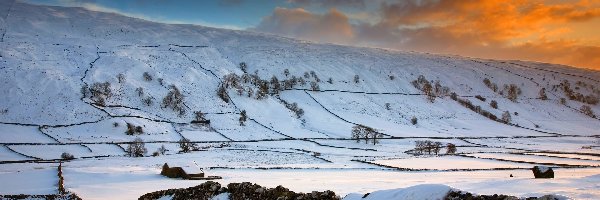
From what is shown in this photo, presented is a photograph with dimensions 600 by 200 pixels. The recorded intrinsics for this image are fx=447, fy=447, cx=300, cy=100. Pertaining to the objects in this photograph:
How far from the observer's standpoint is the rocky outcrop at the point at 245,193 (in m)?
13.0

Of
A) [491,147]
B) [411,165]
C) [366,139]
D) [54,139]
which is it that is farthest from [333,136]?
[54,139]

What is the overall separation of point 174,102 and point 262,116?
19776 mm

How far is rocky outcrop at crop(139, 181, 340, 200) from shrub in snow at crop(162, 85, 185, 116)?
8221 centimetres

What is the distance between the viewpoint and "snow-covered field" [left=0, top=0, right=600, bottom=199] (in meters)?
38.2

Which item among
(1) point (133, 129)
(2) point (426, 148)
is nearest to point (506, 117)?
(2) point (426, 148)

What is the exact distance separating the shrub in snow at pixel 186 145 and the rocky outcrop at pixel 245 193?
2149 inches

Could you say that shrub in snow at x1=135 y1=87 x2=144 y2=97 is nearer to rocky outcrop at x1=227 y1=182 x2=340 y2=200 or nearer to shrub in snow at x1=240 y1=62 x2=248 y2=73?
shrub in snow at x1=240 y1=62 x2=248 y2=73

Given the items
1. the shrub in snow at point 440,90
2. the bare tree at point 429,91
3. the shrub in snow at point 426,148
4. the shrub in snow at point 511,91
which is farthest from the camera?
the shrub in snow at point 511,91

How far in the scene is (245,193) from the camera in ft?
47.8

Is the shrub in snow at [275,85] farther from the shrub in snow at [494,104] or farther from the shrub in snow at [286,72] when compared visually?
the shrub in snow at [494,104]

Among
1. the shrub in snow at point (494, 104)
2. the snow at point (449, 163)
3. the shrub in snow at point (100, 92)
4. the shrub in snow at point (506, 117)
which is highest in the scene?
the shrub in snow at point (494, 104)

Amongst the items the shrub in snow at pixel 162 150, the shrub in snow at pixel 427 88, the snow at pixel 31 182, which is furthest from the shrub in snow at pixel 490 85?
the snow at pixel 31 182

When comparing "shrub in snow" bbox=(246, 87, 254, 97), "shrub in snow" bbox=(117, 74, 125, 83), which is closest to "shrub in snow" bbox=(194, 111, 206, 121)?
"shrub in snow" bbox=(246, 87, 254, 97)

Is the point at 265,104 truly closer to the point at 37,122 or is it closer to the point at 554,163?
the point at 37,122
